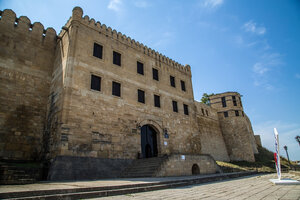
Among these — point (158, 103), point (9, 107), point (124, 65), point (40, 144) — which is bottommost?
point (40, 144)

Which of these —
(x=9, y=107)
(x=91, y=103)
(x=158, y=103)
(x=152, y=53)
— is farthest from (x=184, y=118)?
(x=9, y=107)

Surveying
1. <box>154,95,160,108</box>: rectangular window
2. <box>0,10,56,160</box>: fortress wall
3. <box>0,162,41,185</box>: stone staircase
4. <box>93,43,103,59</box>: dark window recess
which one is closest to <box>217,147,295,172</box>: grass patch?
<box>154,95,160,108</box>: rectangular window

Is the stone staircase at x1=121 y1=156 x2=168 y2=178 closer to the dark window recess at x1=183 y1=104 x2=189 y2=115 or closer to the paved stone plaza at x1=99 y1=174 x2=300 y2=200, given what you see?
the paved stone plaza at x1=99 y1=174 x2=300 y2=200

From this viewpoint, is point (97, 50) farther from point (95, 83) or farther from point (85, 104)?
point (85, 104)

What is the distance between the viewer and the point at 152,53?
56.6ft

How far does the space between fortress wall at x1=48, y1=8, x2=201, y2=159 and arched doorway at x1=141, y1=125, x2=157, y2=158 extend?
0.55 meters

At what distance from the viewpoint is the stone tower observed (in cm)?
2600

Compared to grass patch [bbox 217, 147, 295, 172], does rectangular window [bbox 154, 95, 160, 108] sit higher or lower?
higher

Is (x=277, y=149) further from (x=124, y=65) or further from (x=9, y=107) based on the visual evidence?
(x=9, y=107)

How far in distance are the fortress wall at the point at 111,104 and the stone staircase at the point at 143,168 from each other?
817mm

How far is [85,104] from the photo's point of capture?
36.8ft

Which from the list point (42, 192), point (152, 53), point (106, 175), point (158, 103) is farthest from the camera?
point (152, 53)

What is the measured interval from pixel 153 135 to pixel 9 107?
967cm

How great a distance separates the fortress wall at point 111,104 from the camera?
1068cm
